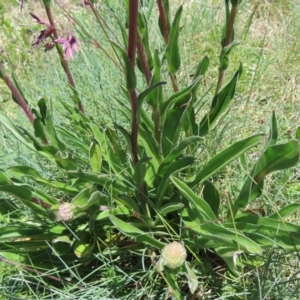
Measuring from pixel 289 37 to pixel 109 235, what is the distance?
1753 millimetres

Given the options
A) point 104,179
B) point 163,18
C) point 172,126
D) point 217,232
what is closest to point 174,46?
point 163,18

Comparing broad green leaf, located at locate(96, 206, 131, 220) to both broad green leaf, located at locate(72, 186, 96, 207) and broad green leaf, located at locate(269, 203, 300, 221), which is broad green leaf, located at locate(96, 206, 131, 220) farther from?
broad green leaf, located at locate(269, 203, 300, 221)

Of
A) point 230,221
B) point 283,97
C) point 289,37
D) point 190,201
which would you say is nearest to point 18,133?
point 190,201

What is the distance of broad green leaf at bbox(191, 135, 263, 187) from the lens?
134cm

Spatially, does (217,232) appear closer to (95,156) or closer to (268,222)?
(268,222)

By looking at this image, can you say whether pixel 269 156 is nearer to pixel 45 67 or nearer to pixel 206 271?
pixel 206 271

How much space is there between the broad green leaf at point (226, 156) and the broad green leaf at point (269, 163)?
2.2 inches

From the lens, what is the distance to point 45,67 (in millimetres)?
3047

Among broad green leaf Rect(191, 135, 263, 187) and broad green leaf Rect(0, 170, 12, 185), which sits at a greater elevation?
broad green leaf Rect(0, 170, 12, 185)

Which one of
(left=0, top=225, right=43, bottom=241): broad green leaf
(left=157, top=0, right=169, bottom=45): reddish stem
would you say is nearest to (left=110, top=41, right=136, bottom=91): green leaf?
(left=157, top=0, right=169, bottom=45): reddish stem

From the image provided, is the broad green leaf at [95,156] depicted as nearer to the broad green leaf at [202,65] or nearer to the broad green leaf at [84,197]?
the broad green leaf at [84,197]

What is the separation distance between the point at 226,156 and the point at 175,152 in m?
0.16

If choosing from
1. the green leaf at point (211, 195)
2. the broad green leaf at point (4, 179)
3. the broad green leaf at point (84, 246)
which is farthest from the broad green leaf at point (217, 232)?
the broad green leaf at point (4, 179)

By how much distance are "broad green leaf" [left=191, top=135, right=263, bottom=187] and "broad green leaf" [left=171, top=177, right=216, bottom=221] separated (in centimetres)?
12
